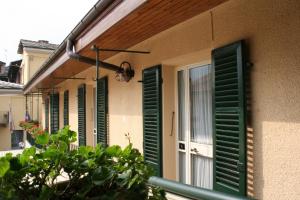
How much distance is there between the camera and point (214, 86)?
3.42 m

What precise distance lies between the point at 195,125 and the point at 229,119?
1.20 metres

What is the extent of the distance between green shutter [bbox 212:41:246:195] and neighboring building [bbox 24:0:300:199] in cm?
1

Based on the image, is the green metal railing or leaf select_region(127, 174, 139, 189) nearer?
the green metal railing

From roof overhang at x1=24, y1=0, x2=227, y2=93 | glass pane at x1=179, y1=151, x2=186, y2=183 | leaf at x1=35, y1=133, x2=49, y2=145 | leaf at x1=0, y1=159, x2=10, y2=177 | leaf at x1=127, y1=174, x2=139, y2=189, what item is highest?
roof overhang at x1=24, y1=0, x2=227, y2=93

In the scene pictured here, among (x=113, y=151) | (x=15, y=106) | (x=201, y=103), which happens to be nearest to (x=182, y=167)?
(x=201, y=103)

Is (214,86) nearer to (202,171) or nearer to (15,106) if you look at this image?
(202,171)

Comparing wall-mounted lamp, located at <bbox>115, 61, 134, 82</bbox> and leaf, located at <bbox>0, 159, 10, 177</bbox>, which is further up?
wall-mounted lamp, located at <bbox>115, 61, 134, 82</bbox>

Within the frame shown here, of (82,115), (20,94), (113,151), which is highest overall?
(20,94)

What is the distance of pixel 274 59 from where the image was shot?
279 cm

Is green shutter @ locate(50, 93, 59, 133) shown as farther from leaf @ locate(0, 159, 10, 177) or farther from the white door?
leaf @ locate(0, 159, 10, 177)

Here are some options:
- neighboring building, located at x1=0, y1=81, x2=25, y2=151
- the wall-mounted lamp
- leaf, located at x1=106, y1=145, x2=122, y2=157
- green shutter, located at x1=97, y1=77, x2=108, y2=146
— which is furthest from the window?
neighboring building, located at x1=0, y1=81, x2=25, y2=151

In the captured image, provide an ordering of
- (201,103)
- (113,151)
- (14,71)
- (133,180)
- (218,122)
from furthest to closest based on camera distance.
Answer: (14,71) → (201,103) → (218,122) → (113,151) → (133,180)

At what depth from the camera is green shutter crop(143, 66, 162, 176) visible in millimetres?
4648

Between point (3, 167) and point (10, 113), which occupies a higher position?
point (10, 113)
